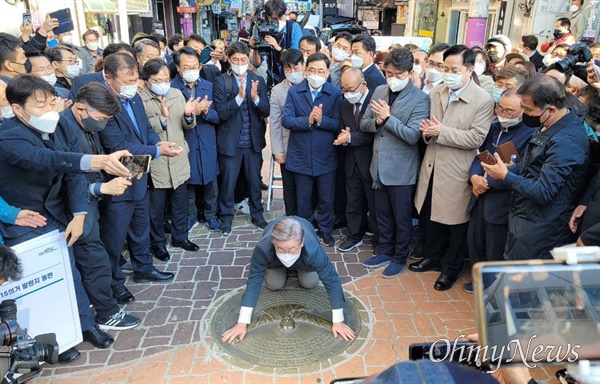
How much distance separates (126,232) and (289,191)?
6.91ft

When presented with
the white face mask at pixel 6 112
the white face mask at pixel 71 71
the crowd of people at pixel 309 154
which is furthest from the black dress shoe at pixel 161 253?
the white face mask at pixel 71 71

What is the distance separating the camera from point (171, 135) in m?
4.90

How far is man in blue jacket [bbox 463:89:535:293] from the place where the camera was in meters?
3.75

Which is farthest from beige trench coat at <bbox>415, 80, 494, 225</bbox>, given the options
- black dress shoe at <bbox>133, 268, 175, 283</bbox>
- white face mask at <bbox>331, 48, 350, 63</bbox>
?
black dress shoe at <bbox>133, 268, 175, 283</bbox>

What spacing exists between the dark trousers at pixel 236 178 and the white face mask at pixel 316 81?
47.8 inches

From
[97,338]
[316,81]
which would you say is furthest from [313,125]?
[97,338]

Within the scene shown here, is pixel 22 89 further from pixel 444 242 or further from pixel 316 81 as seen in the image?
pixel 444 242

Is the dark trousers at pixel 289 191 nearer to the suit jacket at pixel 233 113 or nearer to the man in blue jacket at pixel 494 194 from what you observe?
the suit jacket at pixel 233 113

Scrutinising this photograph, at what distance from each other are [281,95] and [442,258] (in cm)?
264

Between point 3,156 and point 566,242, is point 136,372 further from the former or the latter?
point 566,242

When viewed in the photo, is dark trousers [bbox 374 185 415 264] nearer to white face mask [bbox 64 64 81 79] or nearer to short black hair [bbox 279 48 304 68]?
short black hair [bbox 279 48 304 68]

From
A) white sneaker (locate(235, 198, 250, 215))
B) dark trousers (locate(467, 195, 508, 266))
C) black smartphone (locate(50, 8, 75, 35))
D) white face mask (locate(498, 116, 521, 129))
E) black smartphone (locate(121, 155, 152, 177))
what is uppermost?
black smartphone (locate(50, 8, 75, 35))

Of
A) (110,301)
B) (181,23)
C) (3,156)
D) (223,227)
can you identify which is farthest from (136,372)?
(181,23)

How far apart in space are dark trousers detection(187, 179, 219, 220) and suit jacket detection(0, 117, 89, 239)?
7.61 feet
